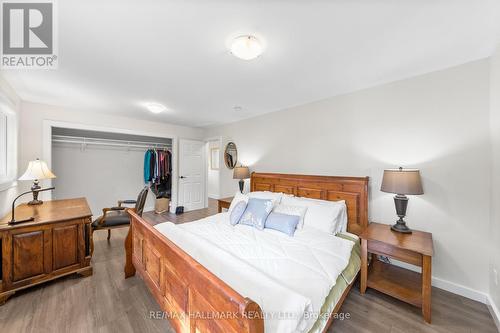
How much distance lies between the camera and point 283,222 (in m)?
2.15

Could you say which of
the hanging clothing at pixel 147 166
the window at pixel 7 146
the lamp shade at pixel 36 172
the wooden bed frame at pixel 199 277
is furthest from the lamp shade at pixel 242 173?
the window at pixel 7 146

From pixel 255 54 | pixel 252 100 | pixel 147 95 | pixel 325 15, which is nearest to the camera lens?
pixel 325 15

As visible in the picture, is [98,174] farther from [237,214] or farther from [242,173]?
[237,214]

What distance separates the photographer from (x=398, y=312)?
1737 millimetres

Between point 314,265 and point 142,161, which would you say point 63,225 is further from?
point 142,161

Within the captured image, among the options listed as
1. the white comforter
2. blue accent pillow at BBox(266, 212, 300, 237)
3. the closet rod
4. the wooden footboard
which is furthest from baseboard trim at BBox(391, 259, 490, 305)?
the closet rod

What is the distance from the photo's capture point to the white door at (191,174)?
16.5 feet

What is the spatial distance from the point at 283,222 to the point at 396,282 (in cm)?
132

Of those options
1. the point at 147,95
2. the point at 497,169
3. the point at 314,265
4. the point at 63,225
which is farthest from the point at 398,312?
the point at 147,95

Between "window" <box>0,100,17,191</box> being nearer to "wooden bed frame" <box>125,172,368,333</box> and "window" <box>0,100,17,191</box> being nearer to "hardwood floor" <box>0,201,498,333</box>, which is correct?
"hardwood floor" <box>0,201,498,333</box>

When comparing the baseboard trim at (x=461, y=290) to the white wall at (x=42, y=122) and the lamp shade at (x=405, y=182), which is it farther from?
the white wall at (x=42, y=122)

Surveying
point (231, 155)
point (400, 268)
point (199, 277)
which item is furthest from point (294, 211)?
point (231, 155)

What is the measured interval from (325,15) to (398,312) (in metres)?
2.61

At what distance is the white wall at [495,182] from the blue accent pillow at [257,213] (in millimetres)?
2057
